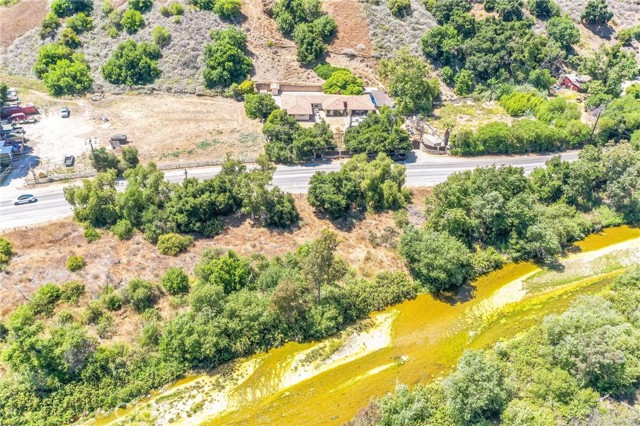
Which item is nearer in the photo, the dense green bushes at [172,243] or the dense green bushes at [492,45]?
the dense green bushes at [172,243]

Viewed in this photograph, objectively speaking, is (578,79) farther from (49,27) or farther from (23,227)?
(49,27)

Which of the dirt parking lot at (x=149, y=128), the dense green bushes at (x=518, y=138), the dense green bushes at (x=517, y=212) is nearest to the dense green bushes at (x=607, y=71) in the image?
→ the dense green bushes at (x=518, y=138)

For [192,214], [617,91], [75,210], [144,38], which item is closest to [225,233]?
[192,214]

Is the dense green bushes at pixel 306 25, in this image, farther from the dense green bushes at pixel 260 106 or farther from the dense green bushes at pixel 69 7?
the dense green bushes at pixel 69 7

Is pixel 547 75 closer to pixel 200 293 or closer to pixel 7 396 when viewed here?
pixel 200 293

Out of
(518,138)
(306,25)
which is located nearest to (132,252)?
(518,138)

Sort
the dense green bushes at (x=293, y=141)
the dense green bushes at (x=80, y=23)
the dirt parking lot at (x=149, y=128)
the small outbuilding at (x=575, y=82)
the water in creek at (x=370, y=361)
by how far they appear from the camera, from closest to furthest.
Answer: the water in creek at (x=370, y=361)
the dense green bushes at (x=293, y=141)
the dirt parking lot at (x=149, y=128)
the small outbuilding at (x=575, y=82)
the dense green bushes at (x=80, y=23)
